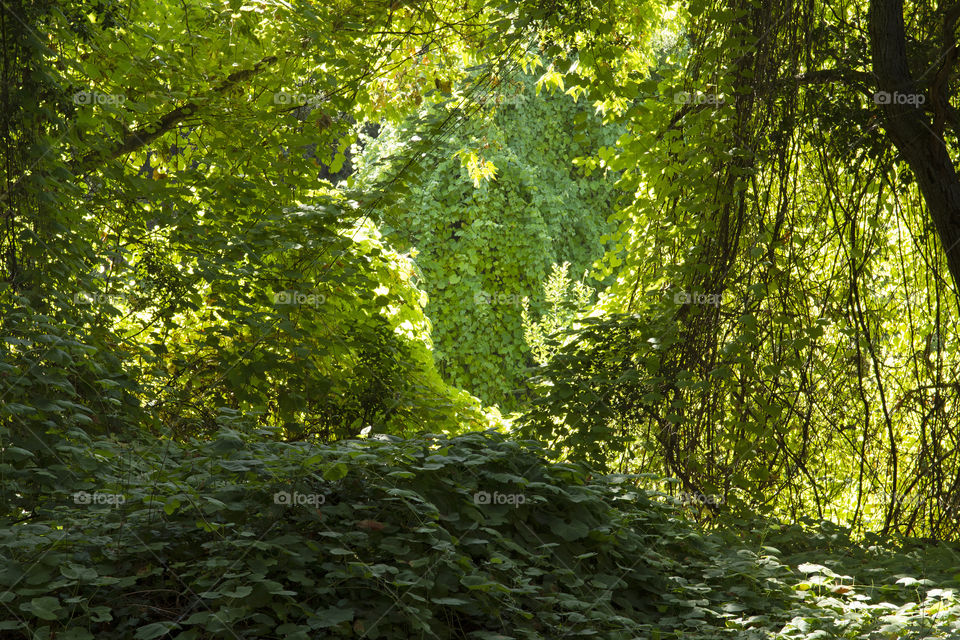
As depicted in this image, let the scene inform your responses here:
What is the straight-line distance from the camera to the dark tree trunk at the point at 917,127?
3662 millimetres

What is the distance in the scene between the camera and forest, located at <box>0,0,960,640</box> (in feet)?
7.34

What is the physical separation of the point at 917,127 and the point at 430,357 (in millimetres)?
3335

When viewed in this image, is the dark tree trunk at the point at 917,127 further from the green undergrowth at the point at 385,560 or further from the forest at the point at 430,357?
the green undergrowth at the point at 385,560

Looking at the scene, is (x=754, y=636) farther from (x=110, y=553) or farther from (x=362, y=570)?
(x=110, y=553)

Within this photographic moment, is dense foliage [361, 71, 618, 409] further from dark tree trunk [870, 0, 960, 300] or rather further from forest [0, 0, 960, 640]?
dark tree trunk [870, 0, 960, 300]

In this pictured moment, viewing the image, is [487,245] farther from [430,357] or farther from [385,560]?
[385,560]

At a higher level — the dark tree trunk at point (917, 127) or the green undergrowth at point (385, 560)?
the dark tree trunk at point (917, 127)

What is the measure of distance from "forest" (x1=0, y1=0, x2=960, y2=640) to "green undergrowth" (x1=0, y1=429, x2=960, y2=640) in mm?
13

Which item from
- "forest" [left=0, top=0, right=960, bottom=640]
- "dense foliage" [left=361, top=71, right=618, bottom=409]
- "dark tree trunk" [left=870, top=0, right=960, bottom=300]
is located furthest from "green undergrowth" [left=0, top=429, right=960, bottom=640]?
"dense foliage" [left=361, top=71, right=618, bottom=409]

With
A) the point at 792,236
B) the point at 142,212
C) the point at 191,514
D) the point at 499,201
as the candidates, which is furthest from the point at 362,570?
the point at 499,201

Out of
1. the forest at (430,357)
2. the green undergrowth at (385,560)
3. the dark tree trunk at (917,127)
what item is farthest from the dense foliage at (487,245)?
the green undergrowth at (385,560)

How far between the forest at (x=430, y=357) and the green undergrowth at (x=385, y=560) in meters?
0.01

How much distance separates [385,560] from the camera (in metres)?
2.24

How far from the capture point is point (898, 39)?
12.2ft
